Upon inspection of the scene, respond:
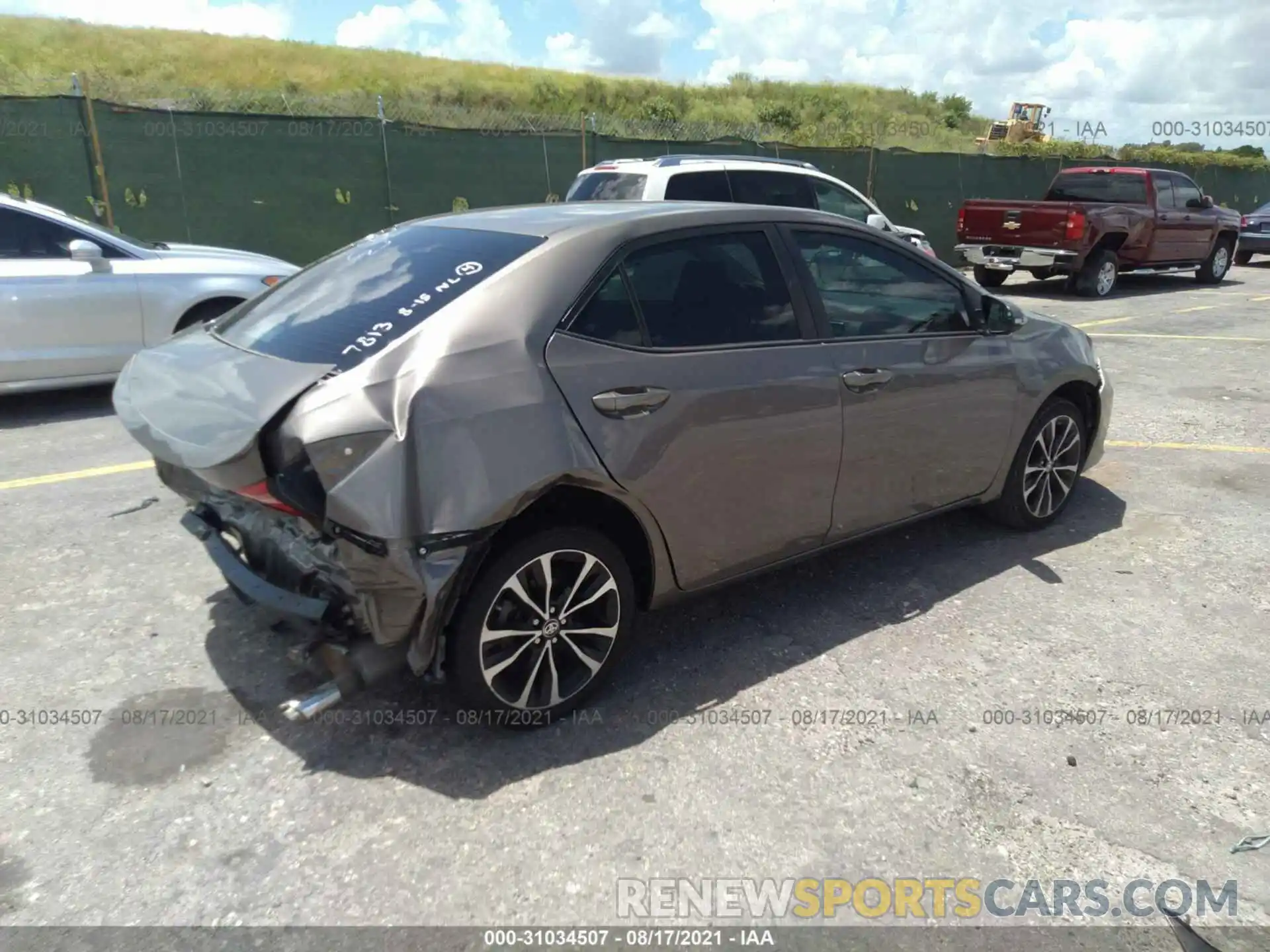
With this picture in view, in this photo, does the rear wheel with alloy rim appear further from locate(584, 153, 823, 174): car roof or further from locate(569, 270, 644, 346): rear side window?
locate(569, 270, 644, 346): rear side window

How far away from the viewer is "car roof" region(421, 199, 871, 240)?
10.6 ft

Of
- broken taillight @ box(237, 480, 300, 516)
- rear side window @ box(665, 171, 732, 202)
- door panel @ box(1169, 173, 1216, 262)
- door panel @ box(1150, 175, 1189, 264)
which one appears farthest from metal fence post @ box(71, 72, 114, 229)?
door panel @ box(1169, 173, 1216, 262)

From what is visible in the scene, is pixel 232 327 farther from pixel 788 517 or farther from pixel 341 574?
pixel 788 517

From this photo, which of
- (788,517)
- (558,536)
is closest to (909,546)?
(788,517)

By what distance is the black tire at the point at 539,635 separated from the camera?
2830mm

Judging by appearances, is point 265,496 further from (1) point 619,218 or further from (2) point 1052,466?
(2) point 1052,466

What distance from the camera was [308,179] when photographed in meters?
12.2

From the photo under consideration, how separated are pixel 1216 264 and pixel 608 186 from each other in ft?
44.8

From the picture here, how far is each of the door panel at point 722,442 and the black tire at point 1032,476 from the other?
1.46m

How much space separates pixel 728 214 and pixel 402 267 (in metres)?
1.24

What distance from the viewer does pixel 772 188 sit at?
9.45 m

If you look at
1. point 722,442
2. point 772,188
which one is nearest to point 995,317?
point 722,442

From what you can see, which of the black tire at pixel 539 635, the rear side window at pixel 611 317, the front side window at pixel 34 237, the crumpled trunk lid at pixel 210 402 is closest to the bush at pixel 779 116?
the front side window at pixel 34 237

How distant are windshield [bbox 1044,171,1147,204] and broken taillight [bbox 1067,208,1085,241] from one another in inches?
44.2
